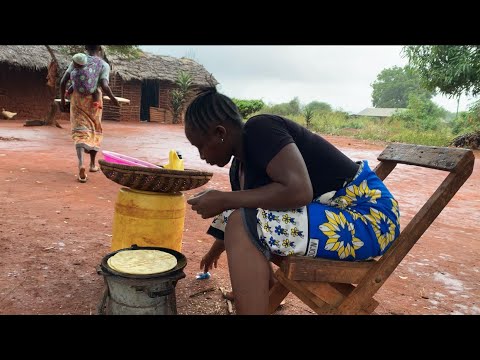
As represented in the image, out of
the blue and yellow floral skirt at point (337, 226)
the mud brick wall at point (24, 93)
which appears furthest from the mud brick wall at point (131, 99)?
the blue and yellow floral skirt at point (337, 226)

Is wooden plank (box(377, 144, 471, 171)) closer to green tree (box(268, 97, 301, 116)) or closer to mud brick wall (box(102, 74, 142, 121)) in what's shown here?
mud brick wall (box(102, 74, 142, 121))

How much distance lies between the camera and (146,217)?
7.50ft

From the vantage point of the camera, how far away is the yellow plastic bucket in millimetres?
2275

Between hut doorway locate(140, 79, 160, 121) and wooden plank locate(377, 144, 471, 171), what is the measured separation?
71.5 ft

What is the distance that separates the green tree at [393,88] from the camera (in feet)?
206

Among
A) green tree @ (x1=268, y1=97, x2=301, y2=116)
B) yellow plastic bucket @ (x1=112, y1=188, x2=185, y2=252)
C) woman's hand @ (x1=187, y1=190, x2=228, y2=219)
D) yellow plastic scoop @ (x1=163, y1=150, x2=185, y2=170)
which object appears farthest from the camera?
green tree @ (x1=268, y1=97, x2=301, y2=116)

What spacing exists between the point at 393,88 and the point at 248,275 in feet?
232

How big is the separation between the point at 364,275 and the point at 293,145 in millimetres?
625

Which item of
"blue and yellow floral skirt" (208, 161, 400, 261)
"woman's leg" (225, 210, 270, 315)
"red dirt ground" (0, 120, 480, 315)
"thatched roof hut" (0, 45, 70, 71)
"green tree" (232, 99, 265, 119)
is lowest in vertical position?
"red dirt ground" (0, 120, 480, 315)

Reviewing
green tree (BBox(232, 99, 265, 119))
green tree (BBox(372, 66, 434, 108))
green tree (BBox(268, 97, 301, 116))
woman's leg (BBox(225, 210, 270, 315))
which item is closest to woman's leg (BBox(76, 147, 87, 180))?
woman's leg (BBox(225, 210, 270, 315))

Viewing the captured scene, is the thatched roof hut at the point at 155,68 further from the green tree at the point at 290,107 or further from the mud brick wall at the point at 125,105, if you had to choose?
the green tree at the point at 290,107

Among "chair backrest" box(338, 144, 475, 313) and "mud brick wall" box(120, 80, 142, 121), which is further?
"mud brick wall" box(120, 80, 142, 121)

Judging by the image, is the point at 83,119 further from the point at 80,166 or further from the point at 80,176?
the point at 80,176
